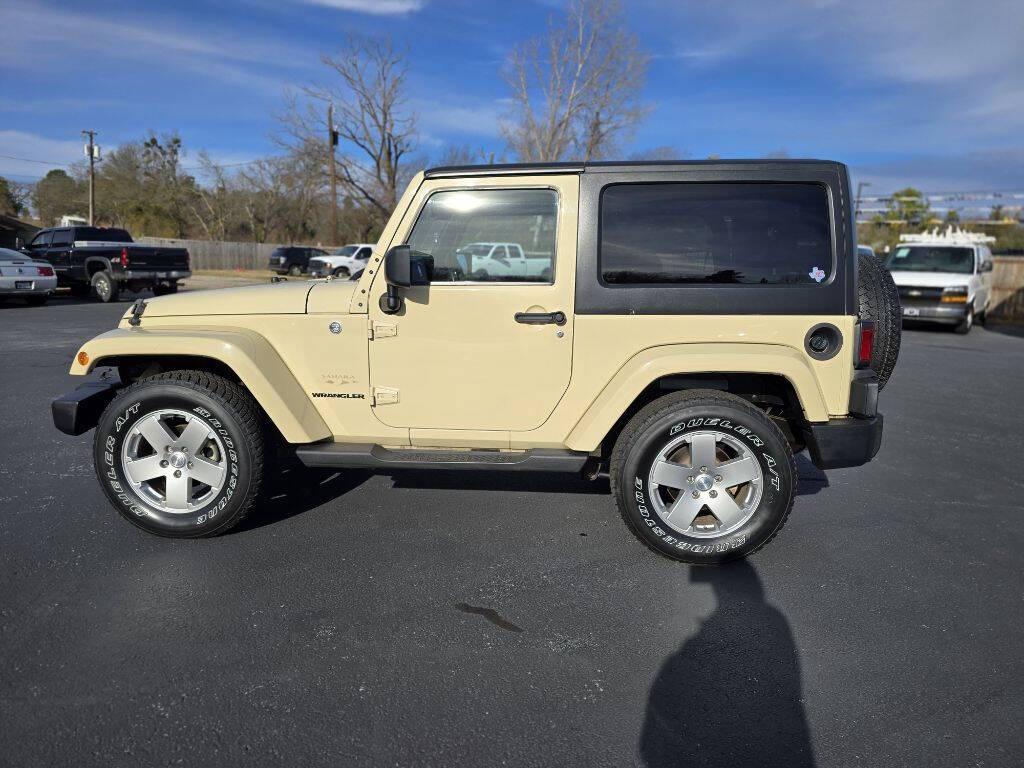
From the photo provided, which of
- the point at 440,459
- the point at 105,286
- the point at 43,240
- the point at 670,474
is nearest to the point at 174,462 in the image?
the point at 440,459

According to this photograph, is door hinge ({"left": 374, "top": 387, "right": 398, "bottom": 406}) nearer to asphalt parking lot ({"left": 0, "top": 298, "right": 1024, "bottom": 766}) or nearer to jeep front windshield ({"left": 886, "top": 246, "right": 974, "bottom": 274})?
asphalt parking lot ({"left": 0, "top": 298, "right": 1024, "bottom": 766})

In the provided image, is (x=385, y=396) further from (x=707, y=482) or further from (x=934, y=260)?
(x=934, y=260)

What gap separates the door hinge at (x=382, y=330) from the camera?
12.3ft

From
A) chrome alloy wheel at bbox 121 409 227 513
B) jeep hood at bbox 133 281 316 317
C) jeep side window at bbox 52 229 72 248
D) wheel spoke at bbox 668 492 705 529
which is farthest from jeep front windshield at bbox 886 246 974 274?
jeep side window at bbox 52 229 72 248

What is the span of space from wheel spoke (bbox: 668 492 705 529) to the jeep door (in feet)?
2.63

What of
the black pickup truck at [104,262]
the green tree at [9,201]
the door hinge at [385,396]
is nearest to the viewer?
the door hinge at [385,396]

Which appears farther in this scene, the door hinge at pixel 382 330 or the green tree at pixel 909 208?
the green tree at pixel 909 208

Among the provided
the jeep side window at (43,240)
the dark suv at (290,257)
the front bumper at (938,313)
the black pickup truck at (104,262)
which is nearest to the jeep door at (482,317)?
the front bumper at (938,313)

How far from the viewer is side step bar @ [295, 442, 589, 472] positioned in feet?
12.2

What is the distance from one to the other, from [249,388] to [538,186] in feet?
5.96

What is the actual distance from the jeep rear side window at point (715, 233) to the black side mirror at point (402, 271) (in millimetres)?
909

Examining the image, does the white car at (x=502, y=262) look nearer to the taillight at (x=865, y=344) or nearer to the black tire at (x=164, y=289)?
the taillight at (x=865, y=344)

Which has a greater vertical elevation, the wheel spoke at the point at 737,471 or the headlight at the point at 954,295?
the headlight at the point at 954,295

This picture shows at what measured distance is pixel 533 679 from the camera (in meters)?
2.68
